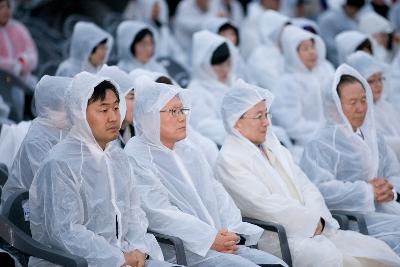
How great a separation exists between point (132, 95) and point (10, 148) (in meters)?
0.85

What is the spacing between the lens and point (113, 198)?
5.19 metres

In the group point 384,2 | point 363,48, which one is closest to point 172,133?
point 363,48

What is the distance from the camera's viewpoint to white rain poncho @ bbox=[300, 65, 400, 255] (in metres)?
6.38

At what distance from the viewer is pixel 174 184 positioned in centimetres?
577

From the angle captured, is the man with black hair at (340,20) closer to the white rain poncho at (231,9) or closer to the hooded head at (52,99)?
the white rain poncho at (231,9)

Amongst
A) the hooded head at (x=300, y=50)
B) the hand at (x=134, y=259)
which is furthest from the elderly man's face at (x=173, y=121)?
the hooded head at (x=300, y=50)

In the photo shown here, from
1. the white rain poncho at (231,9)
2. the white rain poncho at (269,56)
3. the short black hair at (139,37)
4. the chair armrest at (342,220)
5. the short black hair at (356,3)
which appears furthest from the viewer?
the white rain poncho at (231,9)

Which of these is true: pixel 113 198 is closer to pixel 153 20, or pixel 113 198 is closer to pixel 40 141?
pixel 40 141

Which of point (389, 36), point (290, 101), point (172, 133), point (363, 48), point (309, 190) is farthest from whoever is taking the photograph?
point (389, 36)

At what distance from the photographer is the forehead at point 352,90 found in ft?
21.7

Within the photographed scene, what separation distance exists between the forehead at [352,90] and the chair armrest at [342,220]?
827 millimetres

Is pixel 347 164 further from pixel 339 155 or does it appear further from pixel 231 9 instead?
pixel 231 9

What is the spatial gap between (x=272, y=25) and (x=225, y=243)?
17.0ft

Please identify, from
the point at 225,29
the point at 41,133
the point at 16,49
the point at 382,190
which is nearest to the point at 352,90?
the point at 382,190
